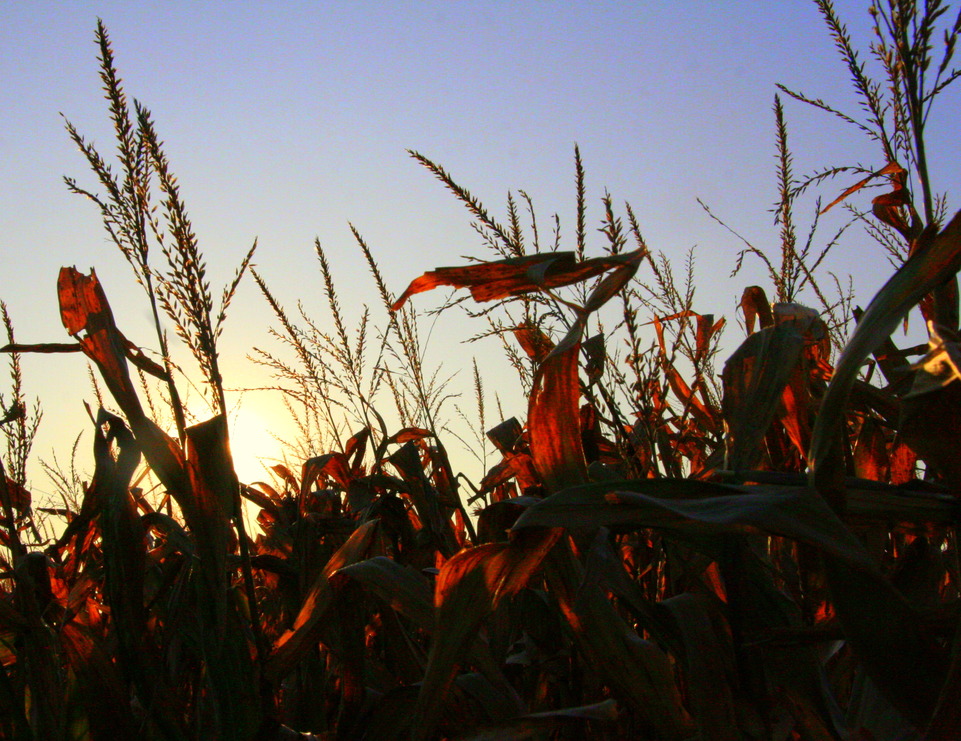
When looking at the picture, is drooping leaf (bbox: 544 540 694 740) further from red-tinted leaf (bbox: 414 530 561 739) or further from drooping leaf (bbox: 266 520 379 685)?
drooping leaf (bbox: 266 520 379 685)

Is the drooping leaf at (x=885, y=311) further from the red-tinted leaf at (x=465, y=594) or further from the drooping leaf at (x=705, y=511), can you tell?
the red-tinted leaf at (x=465, y=594)

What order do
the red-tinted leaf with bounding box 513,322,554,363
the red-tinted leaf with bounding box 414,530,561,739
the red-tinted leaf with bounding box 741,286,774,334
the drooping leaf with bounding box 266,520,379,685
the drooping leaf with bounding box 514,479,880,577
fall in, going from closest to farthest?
the drooping leaf with bounding box 514,479,880,577
the red-tinted leaf with bounding box 414,530,561,739
the drooping leaf with bounding box 266,520,379,685
the red-tinted leaf with bounding box 741,286,774,334
the red-tinted leaf with bounding box 513,322,554,363

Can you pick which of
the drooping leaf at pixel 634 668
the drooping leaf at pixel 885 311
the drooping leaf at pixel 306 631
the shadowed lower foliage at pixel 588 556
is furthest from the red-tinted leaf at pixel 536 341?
the drooping leaf at pixel 885 311

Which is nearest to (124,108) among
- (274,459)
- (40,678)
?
(40,678)

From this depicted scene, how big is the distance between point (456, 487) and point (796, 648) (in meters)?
1.07

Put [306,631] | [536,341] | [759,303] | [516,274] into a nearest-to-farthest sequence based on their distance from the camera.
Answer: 1. [516,274]
2. [306,631]
3. [759,303]
4. [536,341]

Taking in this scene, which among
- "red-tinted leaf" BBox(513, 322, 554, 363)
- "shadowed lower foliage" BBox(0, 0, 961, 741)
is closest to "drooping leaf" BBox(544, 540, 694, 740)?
"shadowed lower foliage" BBox(0, 0, 961, 741)

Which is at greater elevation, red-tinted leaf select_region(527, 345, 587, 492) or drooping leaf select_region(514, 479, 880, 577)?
red-tinted leaf select_region(527, 345, 587, 492)

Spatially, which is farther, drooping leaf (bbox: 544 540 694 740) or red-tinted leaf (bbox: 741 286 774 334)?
red-tinted leaf (bbox: 741 286 774 334)

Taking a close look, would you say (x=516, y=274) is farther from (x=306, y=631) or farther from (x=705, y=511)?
(x=306, y=631)

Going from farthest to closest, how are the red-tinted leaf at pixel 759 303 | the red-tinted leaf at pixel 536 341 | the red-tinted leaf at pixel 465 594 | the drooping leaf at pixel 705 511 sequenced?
the red-tinted leaf at pixel 536 341 → the red-tinted leaf at pixel 759 303 → the red-tinted leaf at pixel 465 594 → the drooping leaf at pixel 705 511

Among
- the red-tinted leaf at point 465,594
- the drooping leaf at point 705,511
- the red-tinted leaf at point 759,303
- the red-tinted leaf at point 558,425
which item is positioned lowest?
the red-tinted leaf at point 465,594

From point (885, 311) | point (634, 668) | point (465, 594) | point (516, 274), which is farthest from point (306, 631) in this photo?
point (885, 311)

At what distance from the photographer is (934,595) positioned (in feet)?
3.47
